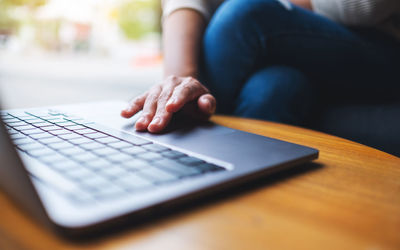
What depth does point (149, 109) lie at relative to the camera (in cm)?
53

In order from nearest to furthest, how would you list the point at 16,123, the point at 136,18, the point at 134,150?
the point at 134,150 < the point at 16,123 < the point at 136,18

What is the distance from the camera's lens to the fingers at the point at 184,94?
51cm

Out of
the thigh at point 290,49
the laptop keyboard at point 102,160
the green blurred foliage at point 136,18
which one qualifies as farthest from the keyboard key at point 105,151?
the green blurred foliage at point 136,18

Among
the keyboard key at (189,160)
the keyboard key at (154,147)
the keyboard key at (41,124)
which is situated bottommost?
the keyboard key at (189,160)

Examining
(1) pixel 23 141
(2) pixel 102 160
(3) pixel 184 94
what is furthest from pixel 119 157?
(3) pixel 184 94

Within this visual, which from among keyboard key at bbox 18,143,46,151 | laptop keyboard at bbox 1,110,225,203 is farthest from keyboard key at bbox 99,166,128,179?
keyboard key at bbox 18,143,46,151

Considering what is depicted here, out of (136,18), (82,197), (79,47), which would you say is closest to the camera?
(82,197)

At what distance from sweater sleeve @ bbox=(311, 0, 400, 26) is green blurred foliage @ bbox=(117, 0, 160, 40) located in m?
3.68

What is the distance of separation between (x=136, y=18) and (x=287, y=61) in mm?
4183

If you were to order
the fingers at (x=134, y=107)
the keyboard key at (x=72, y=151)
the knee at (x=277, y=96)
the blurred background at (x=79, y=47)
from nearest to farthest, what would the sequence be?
the keyboard key at (x=72, y=151) → the fingers at (x=134, y=107) → the knee at (x=277, y=96) → the blurred background at (x=79, y=47)

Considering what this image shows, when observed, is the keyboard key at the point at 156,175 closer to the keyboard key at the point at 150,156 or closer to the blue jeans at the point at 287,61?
the keyboard key at the point at 150,156

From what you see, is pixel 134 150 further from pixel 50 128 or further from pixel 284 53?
pixel 284 53

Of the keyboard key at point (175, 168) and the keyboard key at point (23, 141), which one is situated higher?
the keyboard key at point (23, 141)

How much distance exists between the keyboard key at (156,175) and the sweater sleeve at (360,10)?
712mm
